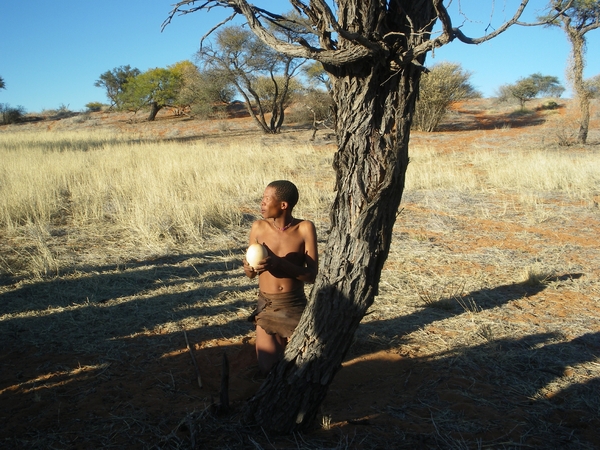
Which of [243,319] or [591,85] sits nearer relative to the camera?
[243,319]

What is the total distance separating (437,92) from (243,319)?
61.8 feet

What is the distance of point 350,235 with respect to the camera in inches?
92.5

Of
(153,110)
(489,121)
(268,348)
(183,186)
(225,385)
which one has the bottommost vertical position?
(268,348)

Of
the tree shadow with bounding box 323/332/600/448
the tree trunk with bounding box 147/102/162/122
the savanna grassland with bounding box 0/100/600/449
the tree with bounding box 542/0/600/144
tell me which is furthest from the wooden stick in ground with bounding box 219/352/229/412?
the tree trunk with bounding box 147/102/162/122

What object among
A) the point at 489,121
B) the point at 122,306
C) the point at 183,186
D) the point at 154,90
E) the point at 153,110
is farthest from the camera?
the point at 153,110

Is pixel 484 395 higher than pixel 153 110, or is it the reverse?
pixel 153 110

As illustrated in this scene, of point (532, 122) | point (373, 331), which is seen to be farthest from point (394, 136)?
point (532, 122)

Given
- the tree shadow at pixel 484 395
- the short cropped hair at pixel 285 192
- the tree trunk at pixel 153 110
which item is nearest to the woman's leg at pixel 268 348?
the tree shadow at pixel 484 395

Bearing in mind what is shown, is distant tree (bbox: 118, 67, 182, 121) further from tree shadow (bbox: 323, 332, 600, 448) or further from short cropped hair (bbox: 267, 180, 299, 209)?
tree shadow (bbox: 323, 332, 600, 448)

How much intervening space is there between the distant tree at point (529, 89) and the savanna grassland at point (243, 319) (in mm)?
23613

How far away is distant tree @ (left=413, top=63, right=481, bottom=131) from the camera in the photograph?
2088cm

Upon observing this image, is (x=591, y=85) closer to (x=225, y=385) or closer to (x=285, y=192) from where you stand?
(x=285, y=192)

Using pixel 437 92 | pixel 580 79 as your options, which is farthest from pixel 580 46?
pixel 437 92

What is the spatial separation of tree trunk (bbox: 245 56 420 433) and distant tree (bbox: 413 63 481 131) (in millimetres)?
19414
